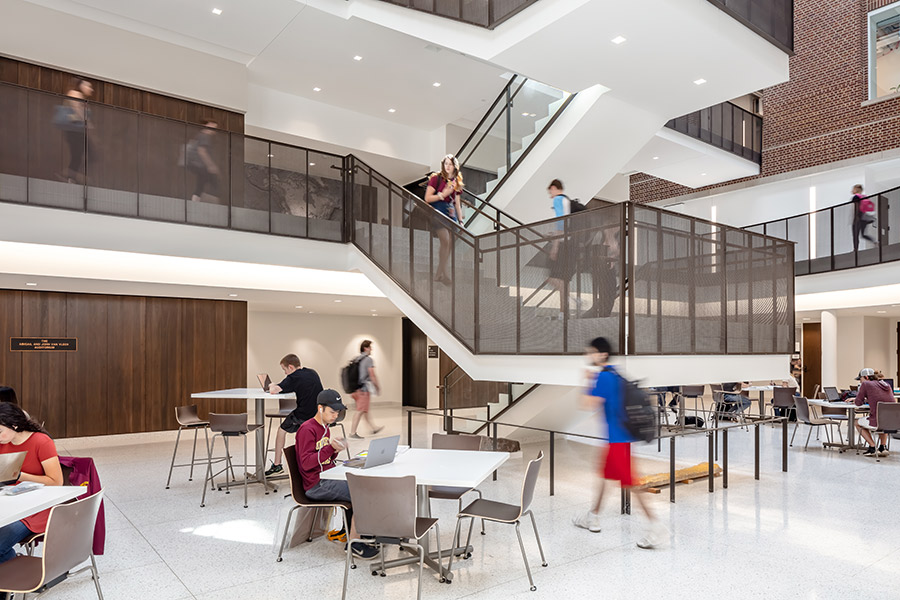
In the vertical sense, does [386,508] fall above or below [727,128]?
below

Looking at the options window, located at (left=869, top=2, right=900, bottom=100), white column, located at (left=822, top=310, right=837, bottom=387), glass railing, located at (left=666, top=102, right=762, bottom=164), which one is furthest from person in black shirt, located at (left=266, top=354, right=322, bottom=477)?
window, located at (left=869, top=2, right=900, bottom=100)

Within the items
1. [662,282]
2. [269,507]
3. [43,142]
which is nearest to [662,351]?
[662,282]

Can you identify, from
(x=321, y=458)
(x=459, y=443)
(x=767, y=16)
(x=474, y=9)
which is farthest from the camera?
(x=474, y=9)

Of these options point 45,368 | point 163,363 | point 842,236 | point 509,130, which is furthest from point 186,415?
point 842,236

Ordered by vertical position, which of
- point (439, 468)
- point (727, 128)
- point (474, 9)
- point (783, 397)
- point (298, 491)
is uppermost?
point (727, 128)

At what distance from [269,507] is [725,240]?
6.53m

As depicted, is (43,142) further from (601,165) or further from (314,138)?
(601,165)

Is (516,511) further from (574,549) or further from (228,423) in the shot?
(228,423)

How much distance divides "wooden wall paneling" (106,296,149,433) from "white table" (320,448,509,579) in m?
8.67

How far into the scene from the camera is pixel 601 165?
1134cm

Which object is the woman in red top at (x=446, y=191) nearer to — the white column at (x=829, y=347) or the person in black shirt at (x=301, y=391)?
the person in black shirt at (x=301, y=391)

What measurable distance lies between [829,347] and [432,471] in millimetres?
14628

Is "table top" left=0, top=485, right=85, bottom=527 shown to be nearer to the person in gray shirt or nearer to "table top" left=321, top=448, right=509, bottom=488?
"table top" left=321, top=448, right=509, bottom=488

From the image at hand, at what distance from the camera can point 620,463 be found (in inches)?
221
